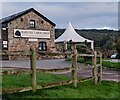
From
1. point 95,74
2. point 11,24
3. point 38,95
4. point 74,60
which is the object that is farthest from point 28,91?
point 11,24

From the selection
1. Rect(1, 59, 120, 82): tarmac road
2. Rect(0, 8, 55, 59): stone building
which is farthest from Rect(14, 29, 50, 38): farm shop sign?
Rect(1, 59, 120, 82): tarmac road

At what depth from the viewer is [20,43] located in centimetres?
3875

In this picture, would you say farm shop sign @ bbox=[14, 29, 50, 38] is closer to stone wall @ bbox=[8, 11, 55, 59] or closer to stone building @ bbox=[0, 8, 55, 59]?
stone building @ bbox=[0, 8, 55, 59]

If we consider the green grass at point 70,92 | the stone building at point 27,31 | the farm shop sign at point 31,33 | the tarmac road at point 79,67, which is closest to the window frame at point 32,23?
the stone building at point 27,31

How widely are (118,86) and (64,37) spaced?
31.7m

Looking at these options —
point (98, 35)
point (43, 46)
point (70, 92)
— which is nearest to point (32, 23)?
point (43, 46)

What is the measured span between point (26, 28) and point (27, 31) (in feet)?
1.33

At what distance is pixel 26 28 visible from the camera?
38.9 meters

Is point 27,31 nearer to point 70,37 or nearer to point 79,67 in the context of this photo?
point 70,37

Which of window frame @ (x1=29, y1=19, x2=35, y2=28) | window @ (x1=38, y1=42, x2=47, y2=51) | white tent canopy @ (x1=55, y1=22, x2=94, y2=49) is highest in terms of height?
window frame @ (x1=29, y1=19, x2=35, y2=28)

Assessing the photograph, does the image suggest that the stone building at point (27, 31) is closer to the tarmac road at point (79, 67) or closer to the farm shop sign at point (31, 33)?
the farm shop sign at point (31, 33)

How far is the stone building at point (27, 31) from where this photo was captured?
124ft

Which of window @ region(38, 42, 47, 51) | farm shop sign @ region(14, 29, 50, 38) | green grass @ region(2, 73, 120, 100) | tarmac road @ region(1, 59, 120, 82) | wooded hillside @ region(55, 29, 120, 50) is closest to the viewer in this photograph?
green grass @ region(2, 73, 120, 100)

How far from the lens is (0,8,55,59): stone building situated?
37.8 meters
